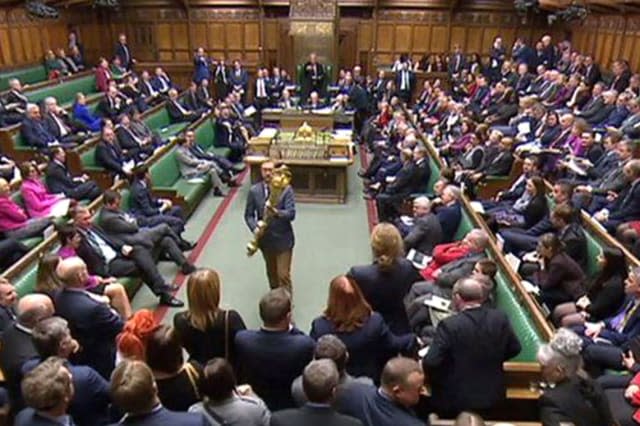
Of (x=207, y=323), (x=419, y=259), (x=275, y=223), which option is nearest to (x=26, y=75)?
(x=275, y=223)

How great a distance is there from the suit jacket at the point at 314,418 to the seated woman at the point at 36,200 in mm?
4245

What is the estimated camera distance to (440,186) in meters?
5.65

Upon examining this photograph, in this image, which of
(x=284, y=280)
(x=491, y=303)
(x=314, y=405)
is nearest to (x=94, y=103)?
(x=284, y=280)

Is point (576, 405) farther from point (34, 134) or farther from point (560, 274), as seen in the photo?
point (34, 134)

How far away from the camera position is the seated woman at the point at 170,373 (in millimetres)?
2402

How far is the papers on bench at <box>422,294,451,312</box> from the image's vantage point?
12.2ft

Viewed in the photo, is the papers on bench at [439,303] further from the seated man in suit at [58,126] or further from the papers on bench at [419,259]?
the seated man in suit at [58,126]

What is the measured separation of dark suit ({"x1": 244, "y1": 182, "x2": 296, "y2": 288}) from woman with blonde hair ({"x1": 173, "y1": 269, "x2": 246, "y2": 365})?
2.02 metres

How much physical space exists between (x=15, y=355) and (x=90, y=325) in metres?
0.49

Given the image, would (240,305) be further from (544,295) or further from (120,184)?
Result: (544,295)

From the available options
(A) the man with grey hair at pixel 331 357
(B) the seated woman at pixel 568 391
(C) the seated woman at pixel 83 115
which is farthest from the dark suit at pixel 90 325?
(C) the seated woman at pixel 83 115

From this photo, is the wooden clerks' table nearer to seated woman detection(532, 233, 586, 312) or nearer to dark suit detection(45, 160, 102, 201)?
dark suit detection(45, 160, 102, 201)

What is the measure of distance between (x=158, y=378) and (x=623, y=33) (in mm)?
11536

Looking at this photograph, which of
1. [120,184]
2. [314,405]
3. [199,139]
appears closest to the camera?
[314,405]
